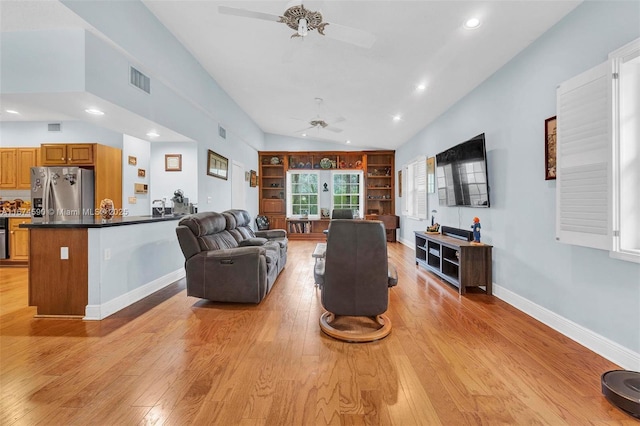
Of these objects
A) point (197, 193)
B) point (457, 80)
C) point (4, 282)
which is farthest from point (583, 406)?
point (4, 282)

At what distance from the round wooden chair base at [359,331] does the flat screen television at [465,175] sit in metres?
2.19

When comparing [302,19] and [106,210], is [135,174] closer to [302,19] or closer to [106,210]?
[106,210]

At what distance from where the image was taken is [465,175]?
13.6 ft

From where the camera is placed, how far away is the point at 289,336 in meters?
2.53

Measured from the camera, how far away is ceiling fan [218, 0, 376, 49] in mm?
2379

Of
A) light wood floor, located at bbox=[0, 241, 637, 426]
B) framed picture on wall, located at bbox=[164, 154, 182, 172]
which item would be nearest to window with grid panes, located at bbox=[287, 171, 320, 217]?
framed picture on wall, located at bbox=[164, 154, 182, 172]

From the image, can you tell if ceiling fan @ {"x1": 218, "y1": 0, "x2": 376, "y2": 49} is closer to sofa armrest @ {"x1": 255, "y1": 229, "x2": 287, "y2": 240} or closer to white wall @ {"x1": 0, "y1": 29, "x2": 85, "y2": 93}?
white wall @ {"x1": 0, "y1": 29, "x2": 85, "y2": 93}

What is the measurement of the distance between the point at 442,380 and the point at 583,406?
29.3 inches

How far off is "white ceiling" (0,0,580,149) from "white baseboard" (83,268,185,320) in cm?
264

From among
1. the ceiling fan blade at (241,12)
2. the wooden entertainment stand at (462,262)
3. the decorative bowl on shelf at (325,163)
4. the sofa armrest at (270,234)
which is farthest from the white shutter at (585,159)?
the decorative bowl on shelf at (325,163)

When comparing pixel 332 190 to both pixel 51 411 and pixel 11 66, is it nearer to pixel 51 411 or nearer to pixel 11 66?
pixel 11 66

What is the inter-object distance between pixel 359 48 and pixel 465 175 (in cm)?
226

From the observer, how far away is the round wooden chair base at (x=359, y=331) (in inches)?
95.5

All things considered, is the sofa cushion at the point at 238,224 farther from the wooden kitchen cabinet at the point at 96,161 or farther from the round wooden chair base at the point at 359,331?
the round wooden chair base at the point at 359,331
